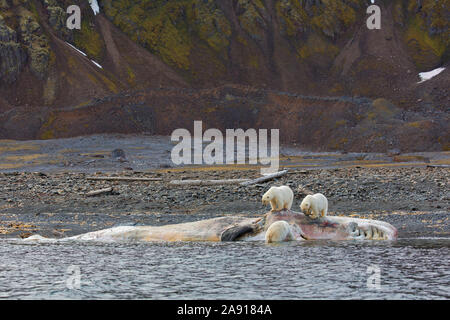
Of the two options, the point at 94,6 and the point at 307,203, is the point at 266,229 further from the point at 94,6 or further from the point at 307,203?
the point at 94,6

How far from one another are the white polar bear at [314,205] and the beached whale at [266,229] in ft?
1.27

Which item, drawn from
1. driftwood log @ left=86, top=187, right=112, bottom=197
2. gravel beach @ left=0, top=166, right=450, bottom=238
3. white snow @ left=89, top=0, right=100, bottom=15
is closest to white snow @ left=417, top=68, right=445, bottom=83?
white snow @ left=89, top=0, right=100, bottom=15

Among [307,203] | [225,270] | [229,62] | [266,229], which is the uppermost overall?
[229,62]

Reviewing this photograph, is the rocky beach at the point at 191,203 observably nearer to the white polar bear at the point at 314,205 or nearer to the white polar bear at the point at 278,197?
the white polar bear at the point at 314,205

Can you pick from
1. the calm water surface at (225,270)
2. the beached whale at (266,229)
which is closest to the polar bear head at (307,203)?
the beached whale at (266,229)

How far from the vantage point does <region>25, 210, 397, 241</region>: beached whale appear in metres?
18.0

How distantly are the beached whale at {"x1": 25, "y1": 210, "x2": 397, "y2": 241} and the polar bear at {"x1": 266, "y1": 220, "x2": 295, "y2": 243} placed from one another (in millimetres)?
225

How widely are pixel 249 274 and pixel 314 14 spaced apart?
11358 cm

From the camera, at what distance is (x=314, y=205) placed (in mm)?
17484

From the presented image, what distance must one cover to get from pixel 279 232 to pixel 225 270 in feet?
11.6

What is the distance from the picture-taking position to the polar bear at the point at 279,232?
57.9 feet

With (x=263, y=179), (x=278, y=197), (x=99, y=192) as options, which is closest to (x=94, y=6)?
(x=99, y=192)

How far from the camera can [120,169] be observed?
5256 centimetres
